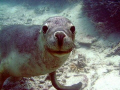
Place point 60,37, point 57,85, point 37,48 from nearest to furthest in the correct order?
point 60,37 < point 37,48 < point 57,85

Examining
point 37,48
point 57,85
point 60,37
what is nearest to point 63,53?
point 60,37

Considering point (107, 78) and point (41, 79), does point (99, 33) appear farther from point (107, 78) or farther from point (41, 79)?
point (41, 79)

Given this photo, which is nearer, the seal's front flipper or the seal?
the seal

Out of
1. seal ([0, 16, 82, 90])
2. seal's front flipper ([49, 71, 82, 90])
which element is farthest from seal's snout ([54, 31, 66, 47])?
seal's front flipper ([49, 71, 82, 90])

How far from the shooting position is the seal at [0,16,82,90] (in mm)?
1543

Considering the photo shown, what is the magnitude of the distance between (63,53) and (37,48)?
2.36ft

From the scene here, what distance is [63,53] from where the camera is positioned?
5.00ft

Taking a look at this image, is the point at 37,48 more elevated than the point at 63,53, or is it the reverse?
the point at 63,53

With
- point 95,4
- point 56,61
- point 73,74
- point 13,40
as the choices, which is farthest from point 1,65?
point 95,4

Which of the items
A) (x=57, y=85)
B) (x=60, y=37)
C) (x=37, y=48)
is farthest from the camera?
(x=57, y=85)

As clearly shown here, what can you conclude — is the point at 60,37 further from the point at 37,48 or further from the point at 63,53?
the point at 37,48

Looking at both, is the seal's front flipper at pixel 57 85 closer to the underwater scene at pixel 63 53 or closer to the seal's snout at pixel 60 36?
the underwater scene at pixel 63 53

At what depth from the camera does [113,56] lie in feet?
14.4

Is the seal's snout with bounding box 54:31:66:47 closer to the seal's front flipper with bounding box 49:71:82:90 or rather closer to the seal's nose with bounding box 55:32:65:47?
the seal's nose with bounding box 55:32:65:47
